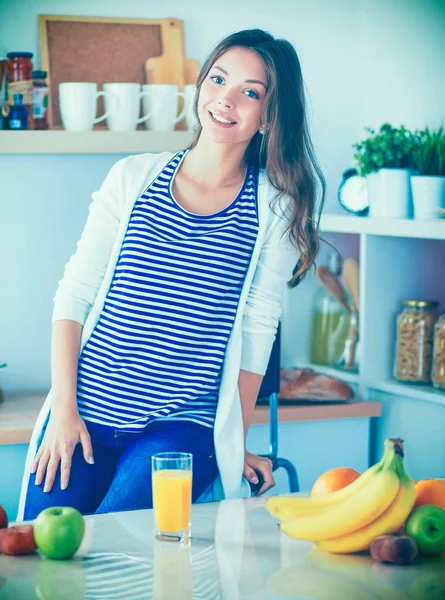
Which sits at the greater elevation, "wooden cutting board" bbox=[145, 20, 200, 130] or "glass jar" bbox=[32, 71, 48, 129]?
"wooden cutting board" bbox=[145, 20, 200, 130]

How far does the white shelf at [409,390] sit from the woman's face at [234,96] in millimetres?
857

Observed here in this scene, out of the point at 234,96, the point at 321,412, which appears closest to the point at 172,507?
the point at 234,96

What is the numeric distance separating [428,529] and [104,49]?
1.51 m

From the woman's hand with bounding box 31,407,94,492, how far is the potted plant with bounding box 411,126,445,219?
981 millimetres

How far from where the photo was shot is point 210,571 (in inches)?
38.3

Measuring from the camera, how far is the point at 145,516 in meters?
1.16

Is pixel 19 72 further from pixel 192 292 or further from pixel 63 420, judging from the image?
pixel 63 420

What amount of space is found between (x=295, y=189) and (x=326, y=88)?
3.08ft

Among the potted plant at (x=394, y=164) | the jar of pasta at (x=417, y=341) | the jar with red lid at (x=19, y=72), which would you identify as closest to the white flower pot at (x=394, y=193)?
the potted plant at (x=394, y=164)

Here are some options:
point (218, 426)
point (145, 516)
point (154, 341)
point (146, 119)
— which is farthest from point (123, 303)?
point (146, 119)

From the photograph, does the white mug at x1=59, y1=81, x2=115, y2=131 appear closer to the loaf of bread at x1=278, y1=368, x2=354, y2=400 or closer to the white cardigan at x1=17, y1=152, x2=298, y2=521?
the white cardigan at x1=17, y1=152, x2=298, y2=521

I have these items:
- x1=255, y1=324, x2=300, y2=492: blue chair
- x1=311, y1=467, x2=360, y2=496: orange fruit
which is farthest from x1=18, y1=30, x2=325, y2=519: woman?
x1=311, y1=467, x2=360, y2=496: orange fruit

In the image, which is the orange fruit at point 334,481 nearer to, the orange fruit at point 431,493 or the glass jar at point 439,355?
the orange fruit at point 431,493

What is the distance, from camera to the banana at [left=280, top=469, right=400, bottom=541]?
1009mm
